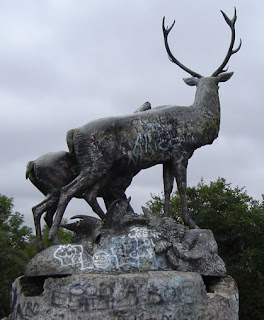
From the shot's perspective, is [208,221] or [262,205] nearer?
[208,221]

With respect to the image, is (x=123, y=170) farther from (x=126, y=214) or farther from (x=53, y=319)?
(x=53, y=319)

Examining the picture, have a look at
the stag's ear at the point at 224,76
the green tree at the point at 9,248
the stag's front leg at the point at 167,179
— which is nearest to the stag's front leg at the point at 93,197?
the stag's front leg at the point at 167,179

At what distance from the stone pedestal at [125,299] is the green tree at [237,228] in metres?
12.5

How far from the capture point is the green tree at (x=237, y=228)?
19.4 metres

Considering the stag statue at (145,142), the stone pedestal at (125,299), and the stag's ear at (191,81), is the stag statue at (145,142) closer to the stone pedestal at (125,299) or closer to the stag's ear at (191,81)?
the stag's ear at (191,81)

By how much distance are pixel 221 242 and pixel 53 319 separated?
14.6 meters

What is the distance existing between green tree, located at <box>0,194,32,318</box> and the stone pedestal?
9688 mm

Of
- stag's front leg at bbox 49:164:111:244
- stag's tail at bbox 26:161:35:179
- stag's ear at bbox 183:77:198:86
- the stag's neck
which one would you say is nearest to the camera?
stag's front leg at bbox 49:164:111:244

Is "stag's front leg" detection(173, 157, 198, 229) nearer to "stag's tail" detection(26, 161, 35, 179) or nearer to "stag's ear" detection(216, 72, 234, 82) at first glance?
"stag's ear" detection(216, 72, 234, 82)

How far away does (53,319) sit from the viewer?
6.74m

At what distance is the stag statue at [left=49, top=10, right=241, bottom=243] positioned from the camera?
780 cm

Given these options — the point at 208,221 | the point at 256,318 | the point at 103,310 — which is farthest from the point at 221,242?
the point at 103,310

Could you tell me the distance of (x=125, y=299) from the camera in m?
6.75

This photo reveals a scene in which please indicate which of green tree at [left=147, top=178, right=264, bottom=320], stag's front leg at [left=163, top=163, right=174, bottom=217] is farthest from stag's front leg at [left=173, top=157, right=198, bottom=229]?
green tree at [left=147, top=178, right=264, bottom=320]
